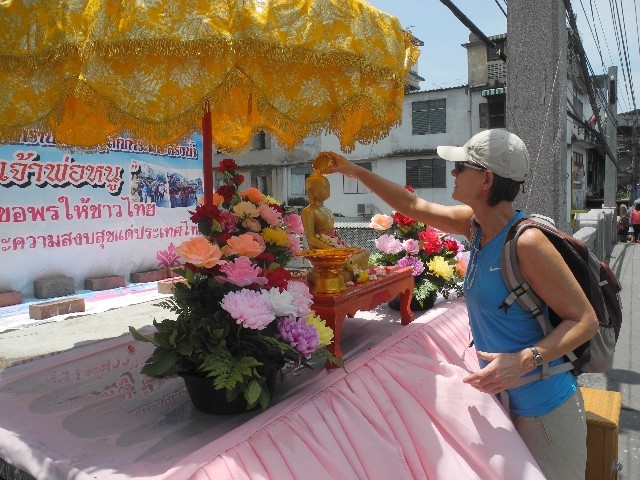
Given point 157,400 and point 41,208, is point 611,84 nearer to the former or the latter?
point 41,208

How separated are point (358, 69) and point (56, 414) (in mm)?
2182

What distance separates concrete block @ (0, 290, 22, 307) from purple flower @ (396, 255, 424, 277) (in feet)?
21.0

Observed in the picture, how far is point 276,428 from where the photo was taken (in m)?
2.10

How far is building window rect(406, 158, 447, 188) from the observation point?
2178 cm

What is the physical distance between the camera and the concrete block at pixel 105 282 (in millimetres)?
8688

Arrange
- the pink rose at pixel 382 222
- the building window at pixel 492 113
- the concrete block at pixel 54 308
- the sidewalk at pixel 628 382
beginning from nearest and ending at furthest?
the sidewalk at pixel 628 382 → the pink rose at pixel 382 222 → the concrete block at pixel 54 308 → the building window at pixel 492 113

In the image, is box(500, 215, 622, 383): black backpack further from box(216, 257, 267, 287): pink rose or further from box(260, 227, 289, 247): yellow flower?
box(260, 227, 289, 247): yellow flower

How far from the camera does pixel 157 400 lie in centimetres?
250

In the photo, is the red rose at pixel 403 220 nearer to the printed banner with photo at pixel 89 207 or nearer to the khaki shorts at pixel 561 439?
the khaki shorts at pixel 561 439

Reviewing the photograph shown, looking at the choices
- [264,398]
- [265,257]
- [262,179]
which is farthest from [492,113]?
[264,398]

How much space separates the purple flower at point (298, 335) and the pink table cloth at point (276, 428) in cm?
26

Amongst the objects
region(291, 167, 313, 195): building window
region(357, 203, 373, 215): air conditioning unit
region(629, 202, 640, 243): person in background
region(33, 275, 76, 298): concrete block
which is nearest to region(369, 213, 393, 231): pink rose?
region(33, 275, 76, 298): concrete block

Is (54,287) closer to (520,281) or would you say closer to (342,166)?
(342,166)

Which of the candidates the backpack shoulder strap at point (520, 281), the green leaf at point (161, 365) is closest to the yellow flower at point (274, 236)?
the green leaf at point (161, 365)
